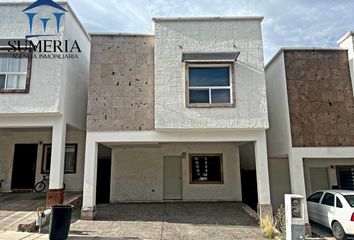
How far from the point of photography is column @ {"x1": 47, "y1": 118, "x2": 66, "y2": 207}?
9.28m

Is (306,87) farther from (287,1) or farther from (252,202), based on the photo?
(252,202)

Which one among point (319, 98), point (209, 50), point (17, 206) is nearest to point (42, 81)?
point (17, 206)

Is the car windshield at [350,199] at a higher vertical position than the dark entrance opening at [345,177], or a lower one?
lower

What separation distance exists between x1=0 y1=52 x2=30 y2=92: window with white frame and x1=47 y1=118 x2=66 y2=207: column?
1.98 m

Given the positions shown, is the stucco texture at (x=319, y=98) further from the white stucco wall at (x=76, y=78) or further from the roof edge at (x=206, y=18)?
the white stucco wall at (x=76, y=78)

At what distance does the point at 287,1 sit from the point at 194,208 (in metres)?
9.29

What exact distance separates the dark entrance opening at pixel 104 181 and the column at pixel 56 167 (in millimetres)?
3823

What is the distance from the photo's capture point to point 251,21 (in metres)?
10.2

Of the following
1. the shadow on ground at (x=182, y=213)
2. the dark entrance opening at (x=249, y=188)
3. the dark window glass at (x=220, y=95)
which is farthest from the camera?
the dark entrance opening at (x=249, y=188)

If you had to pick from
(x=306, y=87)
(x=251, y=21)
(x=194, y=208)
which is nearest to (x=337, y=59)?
(x=306, y=87)

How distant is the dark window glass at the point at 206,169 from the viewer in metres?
13.3

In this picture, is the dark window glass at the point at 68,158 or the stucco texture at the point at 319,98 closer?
the stucco texture at the point at 319,98

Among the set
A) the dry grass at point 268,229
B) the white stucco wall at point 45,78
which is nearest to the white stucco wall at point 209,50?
the dry grass at point 268,229

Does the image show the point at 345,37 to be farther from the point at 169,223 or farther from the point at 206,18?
the point at 169,223
